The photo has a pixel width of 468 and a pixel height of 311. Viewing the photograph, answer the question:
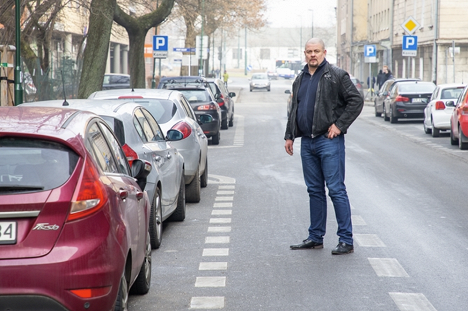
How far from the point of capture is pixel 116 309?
496 centimetres

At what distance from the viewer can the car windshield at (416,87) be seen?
98.6 feet

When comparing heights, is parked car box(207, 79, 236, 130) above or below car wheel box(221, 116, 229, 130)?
above

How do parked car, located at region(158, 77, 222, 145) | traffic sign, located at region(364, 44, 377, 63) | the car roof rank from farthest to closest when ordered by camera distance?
1. traffic sign, located at region(364, 44, 377, 63)
2. parked car, located at region(158, 77, 222, 145)
3. the car roof

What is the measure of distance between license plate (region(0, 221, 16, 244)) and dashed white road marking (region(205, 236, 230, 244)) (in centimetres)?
418

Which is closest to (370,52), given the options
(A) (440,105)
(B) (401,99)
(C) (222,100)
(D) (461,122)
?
(B) (401,99)

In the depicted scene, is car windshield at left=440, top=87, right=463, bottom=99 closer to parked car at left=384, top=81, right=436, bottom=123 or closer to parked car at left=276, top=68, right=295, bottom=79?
parked car at left=384, top=81, right=436, bottom=123

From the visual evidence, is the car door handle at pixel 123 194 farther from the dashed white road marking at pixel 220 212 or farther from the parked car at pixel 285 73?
the parked car at pixel 285 73

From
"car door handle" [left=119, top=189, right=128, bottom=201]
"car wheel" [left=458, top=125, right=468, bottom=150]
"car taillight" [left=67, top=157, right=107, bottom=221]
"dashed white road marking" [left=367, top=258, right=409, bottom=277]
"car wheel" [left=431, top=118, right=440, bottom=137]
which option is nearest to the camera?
"car taillight" [left=67, top=157, right=107, bottom=221]

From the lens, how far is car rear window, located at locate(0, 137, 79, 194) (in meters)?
4.57

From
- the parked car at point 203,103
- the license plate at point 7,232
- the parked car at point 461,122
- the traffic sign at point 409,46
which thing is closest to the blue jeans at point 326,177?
the license plate at point 7,232

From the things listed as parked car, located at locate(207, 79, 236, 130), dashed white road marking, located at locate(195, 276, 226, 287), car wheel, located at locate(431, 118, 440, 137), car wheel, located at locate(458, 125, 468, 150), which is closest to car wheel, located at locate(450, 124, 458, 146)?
car wheel, located at locate(458, 125, 468, 150)

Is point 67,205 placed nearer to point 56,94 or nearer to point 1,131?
point 1,131

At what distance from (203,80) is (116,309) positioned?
20.8 metres

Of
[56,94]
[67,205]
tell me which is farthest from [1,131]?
[56,94]
